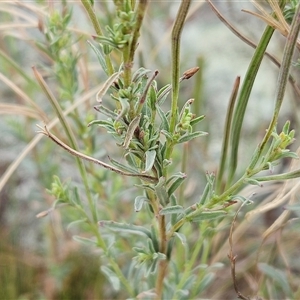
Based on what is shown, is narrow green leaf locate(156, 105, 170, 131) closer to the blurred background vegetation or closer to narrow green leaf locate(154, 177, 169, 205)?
narrow green leaf locate(154, 177, 169, 205)

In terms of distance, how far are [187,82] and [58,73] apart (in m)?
0.65

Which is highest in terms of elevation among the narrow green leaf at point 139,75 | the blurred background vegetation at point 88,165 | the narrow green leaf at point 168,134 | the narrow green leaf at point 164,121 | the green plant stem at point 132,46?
the green plant stem at point 132,46

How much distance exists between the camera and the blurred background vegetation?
0.68m

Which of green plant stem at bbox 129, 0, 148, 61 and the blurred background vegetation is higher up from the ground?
green plant stem at bbox 129, 0, 148, 61

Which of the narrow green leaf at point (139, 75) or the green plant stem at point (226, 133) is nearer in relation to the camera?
the narrow green leaf at point (139, 75)

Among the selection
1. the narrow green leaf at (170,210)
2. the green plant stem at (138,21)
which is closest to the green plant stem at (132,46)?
the green plant stem at (138,21)

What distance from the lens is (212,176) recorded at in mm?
454

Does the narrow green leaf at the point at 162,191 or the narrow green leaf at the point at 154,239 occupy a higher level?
the narrow green leaf at the point at 162,191

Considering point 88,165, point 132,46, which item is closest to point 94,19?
point 132,46

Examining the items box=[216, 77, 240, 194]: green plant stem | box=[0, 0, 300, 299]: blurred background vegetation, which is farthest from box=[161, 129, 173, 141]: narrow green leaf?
box=[0, 0, 300, 299]: blurred background vegetation

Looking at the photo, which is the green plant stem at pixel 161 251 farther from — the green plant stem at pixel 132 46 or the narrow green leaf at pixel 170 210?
the green plant stem at pixel 132 46

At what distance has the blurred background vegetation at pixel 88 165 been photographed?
0.68 metres

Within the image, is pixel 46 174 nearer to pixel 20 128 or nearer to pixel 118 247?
pixel 20 128

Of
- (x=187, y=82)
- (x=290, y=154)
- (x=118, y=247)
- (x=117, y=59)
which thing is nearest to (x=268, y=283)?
(x=118, y=247)
